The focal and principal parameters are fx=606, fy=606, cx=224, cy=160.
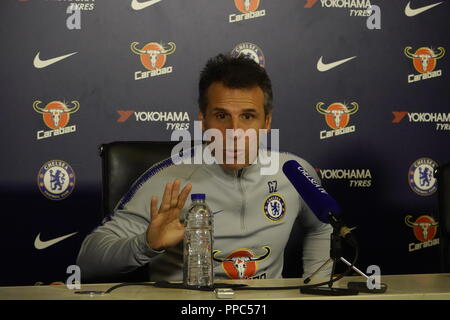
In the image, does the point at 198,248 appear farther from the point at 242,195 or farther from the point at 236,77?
the point at 236,77

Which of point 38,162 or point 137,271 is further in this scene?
point 38,162

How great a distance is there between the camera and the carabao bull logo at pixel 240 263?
6.73 ft

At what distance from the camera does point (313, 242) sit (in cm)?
223

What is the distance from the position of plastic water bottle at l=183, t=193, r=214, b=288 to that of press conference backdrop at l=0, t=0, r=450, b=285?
1.56 m

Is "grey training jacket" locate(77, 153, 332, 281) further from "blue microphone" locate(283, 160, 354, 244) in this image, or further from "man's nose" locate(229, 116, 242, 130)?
"blue microphone" locate(283, 160, 354, 244)

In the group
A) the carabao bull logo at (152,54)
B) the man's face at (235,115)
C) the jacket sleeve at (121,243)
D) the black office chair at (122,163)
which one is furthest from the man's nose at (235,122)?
the carabao bull logo at (152,54)

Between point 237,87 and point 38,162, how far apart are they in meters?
1.17

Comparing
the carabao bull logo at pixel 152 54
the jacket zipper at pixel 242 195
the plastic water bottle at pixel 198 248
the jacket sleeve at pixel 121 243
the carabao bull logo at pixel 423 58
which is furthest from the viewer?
the carabao bull logo at pixel 423 58

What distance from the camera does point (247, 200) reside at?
86.6 inches

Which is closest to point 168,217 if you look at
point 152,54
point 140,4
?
point 152,54

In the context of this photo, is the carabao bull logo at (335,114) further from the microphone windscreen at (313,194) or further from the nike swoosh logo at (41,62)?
the microphone windscreen at (313,194)

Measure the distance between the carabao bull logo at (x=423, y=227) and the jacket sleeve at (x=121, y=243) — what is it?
162 centimetres

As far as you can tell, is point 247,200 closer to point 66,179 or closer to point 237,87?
point 237,87
